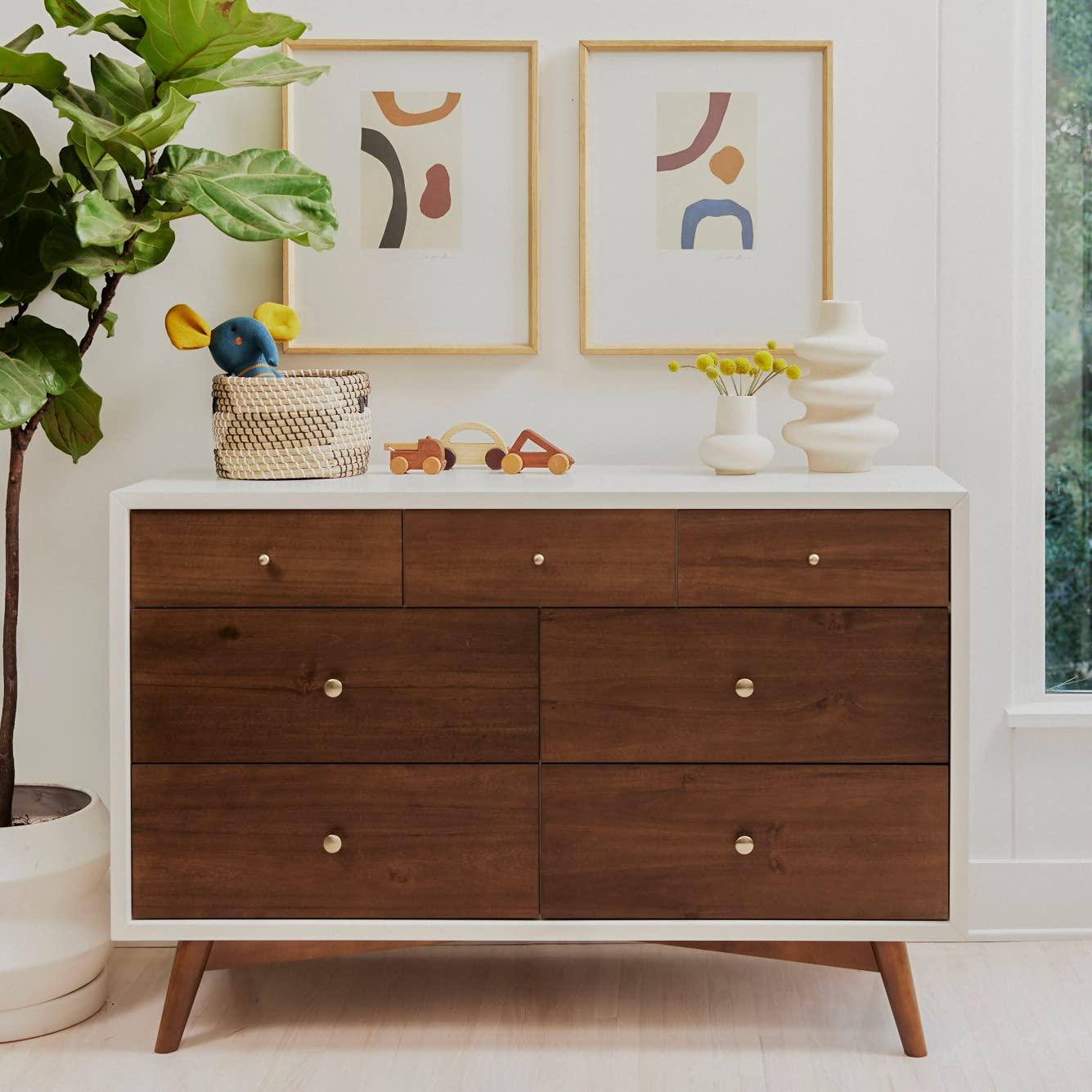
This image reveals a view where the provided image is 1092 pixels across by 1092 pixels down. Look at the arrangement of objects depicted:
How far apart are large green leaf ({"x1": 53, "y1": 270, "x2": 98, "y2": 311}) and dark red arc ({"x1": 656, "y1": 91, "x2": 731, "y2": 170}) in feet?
3.25

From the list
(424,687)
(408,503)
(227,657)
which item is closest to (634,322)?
(408,503)

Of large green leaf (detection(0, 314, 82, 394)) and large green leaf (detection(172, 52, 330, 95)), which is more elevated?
large green leaf (detection(172, 52, 330, 95))

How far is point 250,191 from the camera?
178cm

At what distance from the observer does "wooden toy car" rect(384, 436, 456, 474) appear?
1973mm

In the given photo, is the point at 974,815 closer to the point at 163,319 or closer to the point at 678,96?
the point at 678,96

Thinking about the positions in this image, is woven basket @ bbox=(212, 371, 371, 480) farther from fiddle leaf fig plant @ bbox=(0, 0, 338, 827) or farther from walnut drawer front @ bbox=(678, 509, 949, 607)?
walnut drawer front @ bbox=(678, 509, 949, 607)

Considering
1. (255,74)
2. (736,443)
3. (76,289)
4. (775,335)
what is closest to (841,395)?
(736,443)

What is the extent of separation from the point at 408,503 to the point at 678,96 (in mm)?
930

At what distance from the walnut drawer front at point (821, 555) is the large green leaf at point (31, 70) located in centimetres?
108

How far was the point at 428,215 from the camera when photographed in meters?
2.16

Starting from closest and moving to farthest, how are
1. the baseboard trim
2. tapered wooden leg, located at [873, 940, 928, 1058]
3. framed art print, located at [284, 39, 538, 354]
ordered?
tapered wooden leg, located at [873, 940, 928, 1058] → framed art print, located at [284, 39, 538, 354] → the baseboard trim

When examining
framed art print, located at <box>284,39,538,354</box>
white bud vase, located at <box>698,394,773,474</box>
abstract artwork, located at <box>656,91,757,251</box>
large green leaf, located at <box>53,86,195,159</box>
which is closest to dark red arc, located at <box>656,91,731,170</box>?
abstract artwork, located at <box>656,91,757,251</box>

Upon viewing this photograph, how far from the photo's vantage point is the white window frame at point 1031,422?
2.19 metres

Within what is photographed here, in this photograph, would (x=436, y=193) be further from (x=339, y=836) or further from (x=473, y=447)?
(x=339, y=836)
